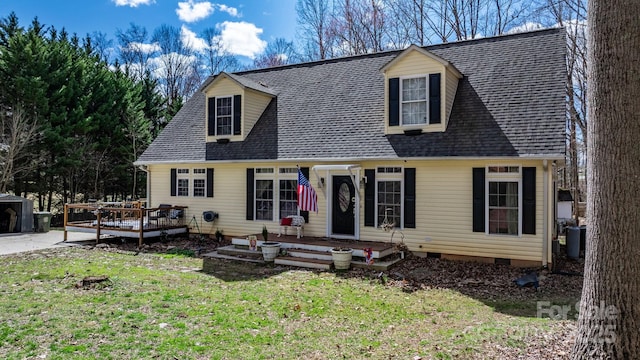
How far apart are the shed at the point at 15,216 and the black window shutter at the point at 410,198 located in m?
14.7

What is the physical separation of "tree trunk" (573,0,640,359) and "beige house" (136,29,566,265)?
548 cm

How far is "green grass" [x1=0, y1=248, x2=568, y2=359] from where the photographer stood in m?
4.83

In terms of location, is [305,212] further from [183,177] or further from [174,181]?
[174,181]

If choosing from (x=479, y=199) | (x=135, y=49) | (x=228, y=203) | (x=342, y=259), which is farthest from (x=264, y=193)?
(x=135, y=49)

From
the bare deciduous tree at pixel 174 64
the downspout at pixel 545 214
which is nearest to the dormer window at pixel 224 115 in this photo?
the downspout at pixel 545 214

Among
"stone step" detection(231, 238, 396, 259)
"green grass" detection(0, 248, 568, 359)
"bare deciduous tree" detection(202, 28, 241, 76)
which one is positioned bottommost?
"green grass" detection(0, 248, 568, 359)

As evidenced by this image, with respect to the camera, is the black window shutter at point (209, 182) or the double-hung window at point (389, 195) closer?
the double-hung window at point (389, 195)

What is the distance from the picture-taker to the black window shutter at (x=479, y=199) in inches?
386

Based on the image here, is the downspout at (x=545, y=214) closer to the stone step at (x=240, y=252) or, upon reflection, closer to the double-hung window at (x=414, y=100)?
the double-hung window at (x=414, y=100)

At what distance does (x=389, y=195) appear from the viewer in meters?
11.0

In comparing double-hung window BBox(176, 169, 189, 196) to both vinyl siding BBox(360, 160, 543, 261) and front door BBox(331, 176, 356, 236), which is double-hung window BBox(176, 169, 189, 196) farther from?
vinyl siding BBox(360, 160, 543, 261)

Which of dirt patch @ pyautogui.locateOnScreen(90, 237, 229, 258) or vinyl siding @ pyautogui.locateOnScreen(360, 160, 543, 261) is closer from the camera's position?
vinyl siding @ pyautogui.locateOnScreen(360, 160, 543, 261)

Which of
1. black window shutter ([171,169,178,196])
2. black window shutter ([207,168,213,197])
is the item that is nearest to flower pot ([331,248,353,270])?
black window shutter ([207,168,213,197])

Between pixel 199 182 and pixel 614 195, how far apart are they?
486 inches
